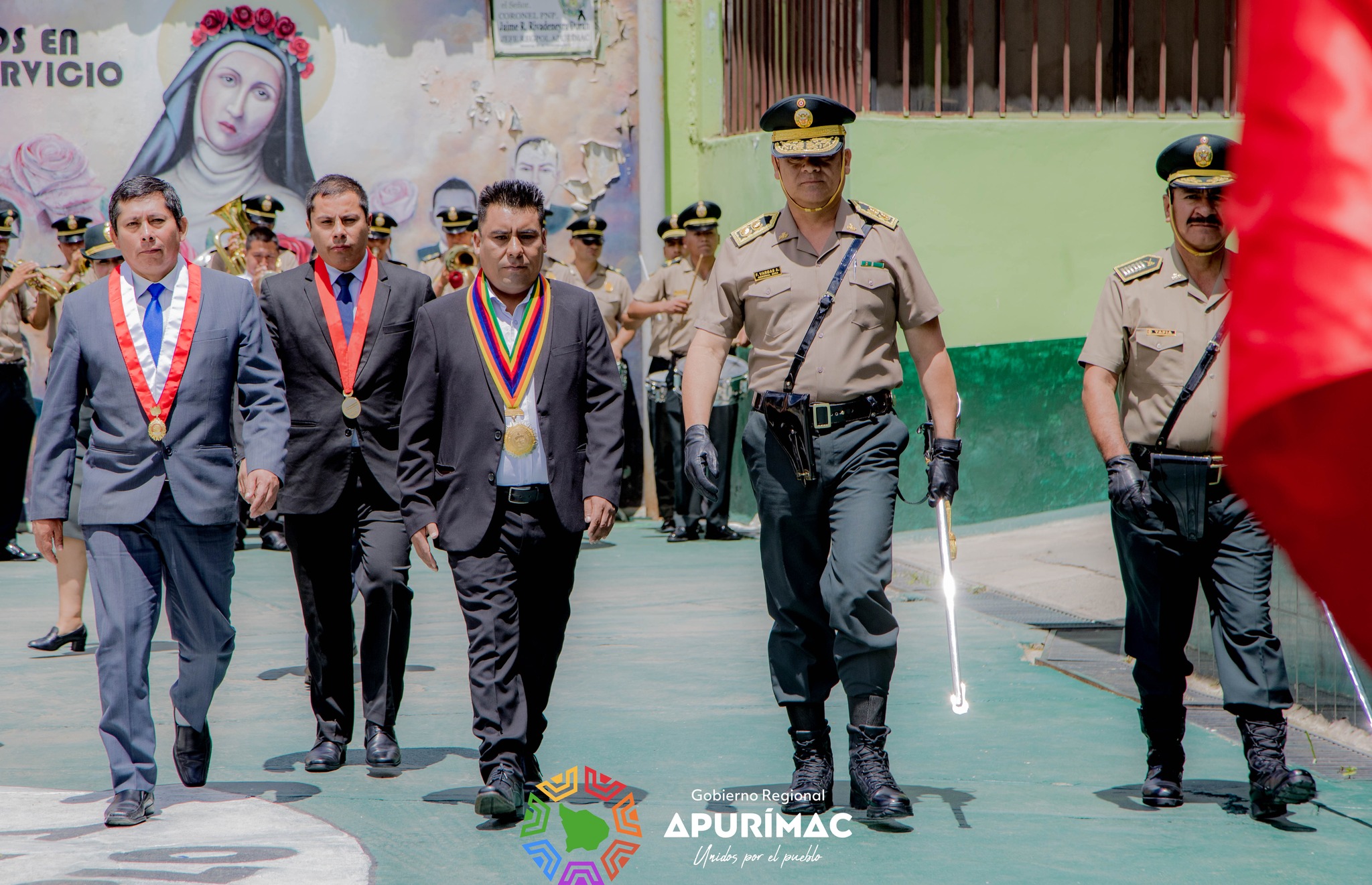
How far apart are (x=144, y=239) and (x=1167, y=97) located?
9188 mm

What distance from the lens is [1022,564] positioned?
36.1ft

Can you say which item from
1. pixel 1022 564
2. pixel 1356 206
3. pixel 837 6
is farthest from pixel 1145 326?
pixel 837 6

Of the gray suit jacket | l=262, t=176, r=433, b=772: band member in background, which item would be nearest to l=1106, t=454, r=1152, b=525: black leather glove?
l=262, t=176, r=433, b=772: band member in background

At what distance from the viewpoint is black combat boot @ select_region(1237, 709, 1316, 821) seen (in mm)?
5273

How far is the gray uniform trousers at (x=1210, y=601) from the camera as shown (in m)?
5.40

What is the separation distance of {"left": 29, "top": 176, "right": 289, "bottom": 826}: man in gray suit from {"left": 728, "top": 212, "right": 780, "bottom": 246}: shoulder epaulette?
1.77 metres

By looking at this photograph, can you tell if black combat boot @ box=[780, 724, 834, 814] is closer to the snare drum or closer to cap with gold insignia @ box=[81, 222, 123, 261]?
cap with gold insignia @ box=[81, 222, 123, 261]

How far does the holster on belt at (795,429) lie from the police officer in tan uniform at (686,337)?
7401mm

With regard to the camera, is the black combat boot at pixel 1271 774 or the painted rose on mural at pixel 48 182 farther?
the painted rose on mural at pixel 48 182

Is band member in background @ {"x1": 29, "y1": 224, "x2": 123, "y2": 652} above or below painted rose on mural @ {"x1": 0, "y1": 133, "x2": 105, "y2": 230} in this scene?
below

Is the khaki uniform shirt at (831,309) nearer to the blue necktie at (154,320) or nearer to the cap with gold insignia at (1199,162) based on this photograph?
the cap with gold insignia at (1199,162)

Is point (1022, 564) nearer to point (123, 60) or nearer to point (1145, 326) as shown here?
point (1145, 326)

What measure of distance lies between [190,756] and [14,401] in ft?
25.3

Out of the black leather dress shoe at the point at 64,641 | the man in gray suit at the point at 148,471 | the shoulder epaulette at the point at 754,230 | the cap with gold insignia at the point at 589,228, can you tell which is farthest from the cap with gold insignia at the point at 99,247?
the cap with gold insignia at the point at 589,228
